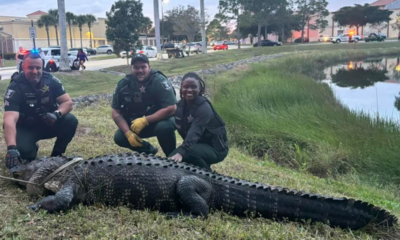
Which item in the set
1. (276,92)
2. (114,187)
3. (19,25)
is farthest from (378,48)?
(19,25)

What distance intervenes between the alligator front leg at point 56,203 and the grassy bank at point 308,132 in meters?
4.98

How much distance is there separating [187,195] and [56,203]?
1.20m

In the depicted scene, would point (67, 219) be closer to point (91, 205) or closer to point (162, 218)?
point (91, 205)

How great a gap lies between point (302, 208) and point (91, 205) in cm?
208

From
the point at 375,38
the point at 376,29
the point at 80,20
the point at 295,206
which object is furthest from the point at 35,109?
the point at 376,29

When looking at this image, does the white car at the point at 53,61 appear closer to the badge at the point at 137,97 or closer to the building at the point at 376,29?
the badge at the point at 137,97

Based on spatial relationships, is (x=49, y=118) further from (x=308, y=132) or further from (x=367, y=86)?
(x=367, y=86)

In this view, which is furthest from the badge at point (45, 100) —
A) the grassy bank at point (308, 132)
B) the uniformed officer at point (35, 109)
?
the grassy bank at point (308, 132)

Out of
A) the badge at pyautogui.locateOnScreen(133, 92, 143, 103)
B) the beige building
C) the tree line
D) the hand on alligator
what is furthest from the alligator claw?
the tree line

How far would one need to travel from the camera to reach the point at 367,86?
68.4 feet

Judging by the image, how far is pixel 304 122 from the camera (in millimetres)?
8914

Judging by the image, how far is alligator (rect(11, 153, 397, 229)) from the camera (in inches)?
138

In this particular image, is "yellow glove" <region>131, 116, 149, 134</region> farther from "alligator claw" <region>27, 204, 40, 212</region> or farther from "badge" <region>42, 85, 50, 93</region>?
"alligator claw" <region>27, 204, 40, 212</region>

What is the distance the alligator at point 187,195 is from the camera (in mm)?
3512
